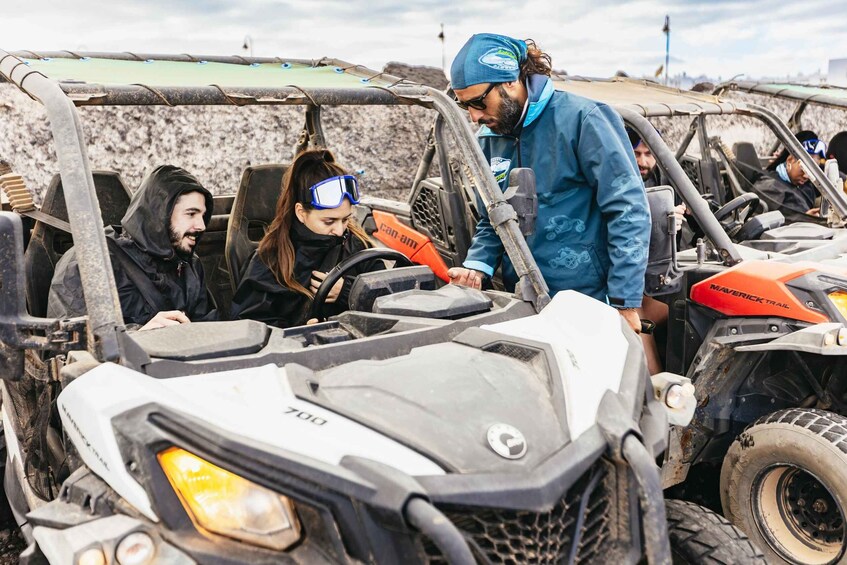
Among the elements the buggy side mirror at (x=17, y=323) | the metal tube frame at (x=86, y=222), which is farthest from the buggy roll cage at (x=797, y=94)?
the buggy side mirror at (x=17, y=323)

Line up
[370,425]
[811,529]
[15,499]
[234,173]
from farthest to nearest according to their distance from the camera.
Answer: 1. [234,173]
2. [811,529]
3. [15,499]
4. [370,425]

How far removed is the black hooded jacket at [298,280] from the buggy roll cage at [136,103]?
68 cm

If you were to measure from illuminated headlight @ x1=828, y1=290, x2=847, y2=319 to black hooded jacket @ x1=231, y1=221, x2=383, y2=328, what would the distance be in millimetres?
1923

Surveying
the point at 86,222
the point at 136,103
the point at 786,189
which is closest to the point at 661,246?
the point at 136,103

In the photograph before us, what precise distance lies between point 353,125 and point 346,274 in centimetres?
703

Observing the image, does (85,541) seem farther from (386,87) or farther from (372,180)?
(372,180)

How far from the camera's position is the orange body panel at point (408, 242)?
15.4ft

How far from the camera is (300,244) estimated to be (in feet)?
12.3

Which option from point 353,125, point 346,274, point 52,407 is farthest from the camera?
point 353,125

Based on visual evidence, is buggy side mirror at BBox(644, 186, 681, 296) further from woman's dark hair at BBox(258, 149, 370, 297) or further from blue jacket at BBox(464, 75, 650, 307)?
woman's dark hair at BBox(258, 149, 370, 297)

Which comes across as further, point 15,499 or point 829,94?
point 829,94

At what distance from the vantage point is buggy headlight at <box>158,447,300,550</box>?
67.5 inches

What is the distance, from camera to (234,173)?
934cm

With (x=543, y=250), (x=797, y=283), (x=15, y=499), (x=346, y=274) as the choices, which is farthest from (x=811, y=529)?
(x=15, y=499)
